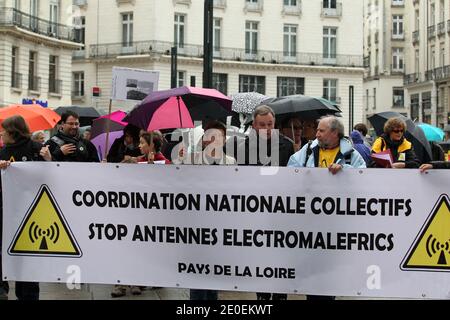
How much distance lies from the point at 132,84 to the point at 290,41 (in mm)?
56295

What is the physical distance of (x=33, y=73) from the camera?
161ft

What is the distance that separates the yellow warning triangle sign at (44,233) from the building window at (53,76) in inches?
1744

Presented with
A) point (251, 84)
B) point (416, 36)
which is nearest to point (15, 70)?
point (251, 84)

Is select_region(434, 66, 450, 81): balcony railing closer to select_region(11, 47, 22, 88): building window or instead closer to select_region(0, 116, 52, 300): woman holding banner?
select_region(11, 47, 22, 88): building window

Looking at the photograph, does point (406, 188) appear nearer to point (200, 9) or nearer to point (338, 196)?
point (338, 196)

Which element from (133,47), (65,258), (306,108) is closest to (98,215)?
(65,258)

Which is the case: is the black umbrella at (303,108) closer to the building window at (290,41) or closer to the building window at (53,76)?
the building window at (53,76)

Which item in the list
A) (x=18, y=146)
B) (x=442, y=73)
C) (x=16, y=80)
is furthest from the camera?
(x=442, y=73)

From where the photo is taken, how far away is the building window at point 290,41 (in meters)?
66.1

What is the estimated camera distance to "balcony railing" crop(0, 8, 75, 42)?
45.8 metres

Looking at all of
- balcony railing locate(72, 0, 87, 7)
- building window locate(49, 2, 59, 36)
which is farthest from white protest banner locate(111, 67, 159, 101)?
balcony railing locate(72, 0, 87, 7)

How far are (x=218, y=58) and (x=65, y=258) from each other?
57.0 m

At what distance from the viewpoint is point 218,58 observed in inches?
2512

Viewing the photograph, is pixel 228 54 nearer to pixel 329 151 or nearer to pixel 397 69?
pixel 397 69
